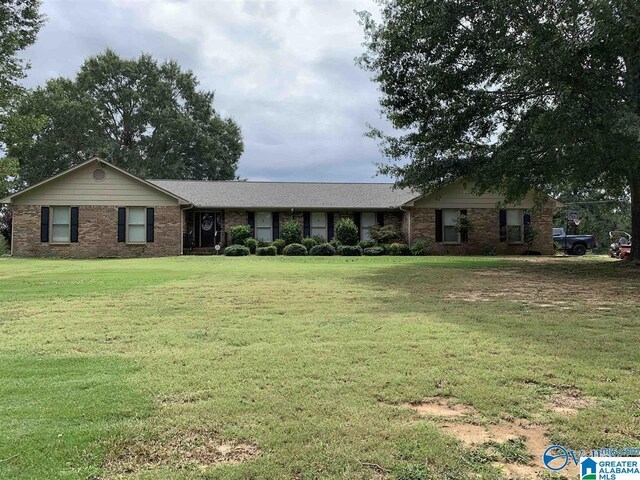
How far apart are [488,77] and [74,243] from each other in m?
21.0

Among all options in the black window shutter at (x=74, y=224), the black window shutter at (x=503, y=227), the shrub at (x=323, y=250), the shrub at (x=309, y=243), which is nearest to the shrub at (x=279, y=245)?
the shrub at (x=309, y=243)

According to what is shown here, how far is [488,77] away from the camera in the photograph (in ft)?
49.9

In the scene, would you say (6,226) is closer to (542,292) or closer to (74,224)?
(74,224)

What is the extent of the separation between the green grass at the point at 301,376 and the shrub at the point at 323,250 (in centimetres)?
1526

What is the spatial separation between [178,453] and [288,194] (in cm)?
2574

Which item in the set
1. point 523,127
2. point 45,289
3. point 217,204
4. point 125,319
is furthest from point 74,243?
point 523,127

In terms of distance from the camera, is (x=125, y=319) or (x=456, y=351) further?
(x=125, y=319)

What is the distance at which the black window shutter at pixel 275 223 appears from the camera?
26.5 meters

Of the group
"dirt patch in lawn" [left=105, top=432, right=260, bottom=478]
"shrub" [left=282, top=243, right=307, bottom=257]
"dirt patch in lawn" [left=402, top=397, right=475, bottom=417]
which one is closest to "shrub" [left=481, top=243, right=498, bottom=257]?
"shrub" [left=282, top=243, right=307, bottom=257]

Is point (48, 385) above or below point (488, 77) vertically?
below

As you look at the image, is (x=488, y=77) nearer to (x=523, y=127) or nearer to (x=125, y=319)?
(x=523, y=127)

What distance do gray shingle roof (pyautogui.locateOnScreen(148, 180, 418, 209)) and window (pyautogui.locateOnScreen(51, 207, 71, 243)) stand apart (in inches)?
223

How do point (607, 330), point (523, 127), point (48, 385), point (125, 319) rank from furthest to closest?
point (523, 127), point (125, 319), point (607, 330), point (48, 385)

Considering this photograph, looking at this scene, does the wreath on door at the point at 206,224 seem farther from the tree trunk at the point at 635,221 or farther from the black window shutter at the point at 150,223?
the tree trunk at the point at 635,221
